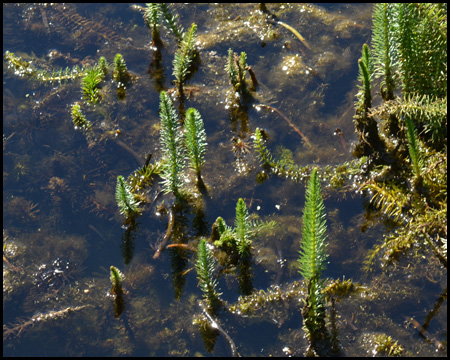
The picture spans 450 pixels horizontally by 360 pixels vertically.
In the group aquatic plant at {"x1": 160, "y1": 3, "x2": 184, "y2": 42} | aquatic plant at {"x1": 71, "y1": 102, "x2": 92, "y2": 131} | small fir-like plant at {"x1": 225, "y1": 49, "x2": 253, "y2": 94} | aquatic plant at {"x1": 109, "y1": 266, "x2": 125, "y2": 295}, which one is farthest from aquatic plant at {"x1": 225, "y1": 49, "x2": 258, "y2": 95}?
aquatic plant at {"x1": 109, "y1": 266, "x2": 125, "y2": 295}

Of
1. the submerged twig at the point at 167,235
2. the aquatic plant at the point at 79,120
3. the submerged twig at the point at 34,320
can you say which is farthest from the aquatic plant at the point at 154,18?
the submerged twig at the point at 34,320

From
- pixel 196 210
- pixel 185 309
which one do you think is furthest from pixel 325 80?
pixel 185 309

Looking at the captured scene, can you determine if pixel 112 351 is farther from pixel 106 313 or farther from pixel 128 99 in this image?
pixel 128 99

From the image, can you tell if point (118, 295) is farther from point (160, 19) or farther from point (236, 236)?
point (160, 19)

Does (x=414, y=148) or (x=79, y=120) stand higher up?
(x=79, y=120)

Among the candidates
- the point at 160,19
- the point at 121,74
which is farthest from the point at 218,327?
the point at 160,19

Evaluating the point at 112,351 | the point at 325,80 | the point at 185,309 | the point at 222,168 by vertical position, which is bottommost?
the point at 112,351

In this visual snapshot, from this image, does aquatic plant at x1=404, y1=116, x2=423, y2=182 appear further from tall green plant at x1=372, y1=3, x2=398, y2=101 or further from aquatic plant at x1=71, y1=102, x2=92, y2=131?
aquatic plant at x1=71, y1=102, x2=92, y2=131
